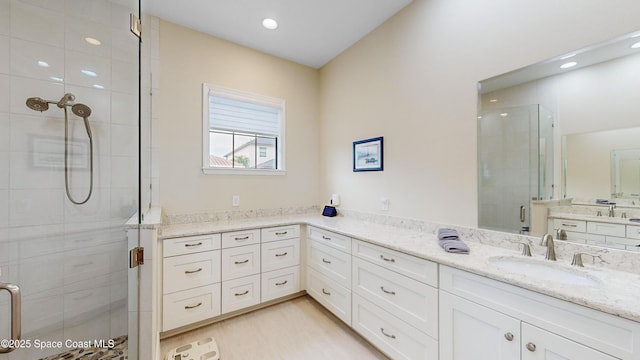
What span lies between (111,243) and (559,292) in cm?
259

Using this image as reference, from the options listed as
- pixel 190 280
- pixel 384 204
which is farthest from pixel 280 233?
pixel 384 204

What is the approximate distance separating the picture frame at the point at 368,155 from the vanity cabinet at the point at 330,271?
33.3 inches

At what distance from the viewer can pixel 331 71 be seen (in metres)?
3.18

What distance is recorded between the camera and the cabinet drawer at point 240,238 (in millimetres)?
2242

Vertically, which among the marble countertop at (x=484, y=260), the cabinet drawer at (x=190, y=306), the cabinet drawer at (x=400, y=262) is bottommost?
the cabinet drawer at (x=190, y=306)

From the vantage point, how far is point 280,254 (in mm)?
2531

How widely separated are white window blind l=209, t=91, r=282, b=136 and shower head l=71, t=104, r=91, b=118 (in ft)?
3.37

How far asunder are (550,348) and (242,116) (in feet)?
9.93

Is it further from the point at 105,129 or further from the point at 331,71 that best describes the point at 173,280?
the point at 331,71

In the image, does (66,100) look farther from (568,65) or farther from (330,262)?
(568,65)

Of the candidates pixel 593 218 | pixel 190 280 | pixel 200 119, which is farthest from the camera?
pixel 200 119

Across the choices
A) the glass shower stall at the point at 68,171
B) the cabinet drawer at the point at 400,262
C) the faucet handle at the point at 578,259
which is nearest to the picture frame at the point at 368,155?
the cabinet drawer at the point at 400,262

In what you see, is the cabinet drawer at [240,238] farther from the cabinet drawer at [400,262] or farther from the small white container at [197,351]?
the cabinet drawer at [400,262]

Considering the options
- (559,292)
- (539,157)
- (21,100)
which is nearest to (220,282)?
(21,100)
